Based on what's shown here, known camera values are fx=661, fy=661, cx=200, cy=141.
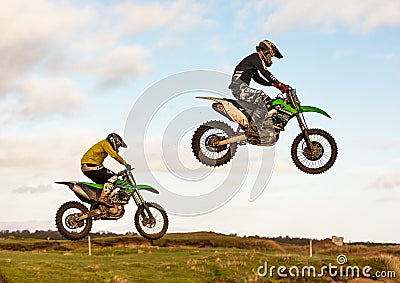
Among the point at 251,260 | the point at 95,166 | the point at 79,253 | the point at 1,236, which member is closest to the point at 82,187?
the point at 95,166

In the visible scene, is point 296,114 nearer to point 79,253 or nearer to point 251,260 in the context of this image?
point 251,260

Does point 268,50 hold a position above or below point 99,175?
above

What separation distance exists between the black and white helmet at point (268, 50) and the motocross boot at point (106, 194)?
6124mm

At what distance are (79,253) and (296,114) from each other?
4143 cm

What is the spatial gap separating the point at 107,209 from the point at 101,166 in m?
1.36

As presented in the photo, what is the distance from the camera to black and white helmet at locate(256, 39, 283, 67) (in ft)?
64.9

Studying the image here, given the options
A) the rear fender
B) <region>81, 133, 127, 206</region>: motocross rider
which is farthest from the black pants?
the rear fender

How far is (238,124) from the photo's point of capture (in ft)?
68.5

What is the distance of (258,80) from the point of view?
2084 centimetres

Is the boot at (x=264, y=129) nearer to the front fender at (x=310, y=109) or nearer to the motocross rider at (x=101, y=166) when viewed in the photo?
the front fender at (x=310, y=109)

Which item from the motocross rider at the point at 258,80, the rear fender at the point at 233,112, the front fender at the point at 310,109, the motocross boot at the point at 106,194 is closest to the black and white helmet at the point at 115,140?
the motocross boot at the point at 106,194

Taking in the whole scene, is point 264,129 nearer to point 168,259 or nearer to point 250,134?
point 250,134

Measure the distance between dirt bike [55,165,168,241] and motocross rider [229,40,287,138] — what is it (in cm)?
405

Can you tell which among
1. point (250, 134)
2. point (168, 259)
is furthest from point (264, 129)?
point (168, 259)
